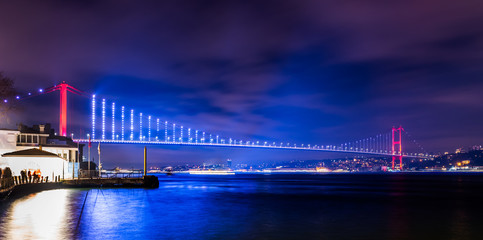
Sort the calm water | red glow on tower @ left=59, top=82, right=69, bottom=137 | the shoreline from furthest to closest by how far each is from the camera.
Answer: red glow on tower @ left=59, top=82, right=69, bottom=137
the shoreline
the calm water

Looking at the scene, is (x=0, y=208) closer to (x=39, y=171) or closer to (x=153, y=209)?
(x=153, y=209)

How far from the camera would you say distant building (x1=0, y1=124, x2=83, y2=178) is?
39.5 metres

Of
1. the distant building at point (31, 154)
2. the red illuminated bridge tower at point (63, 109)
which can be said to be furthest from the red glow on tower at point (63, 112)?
the distant building at point (31, 154)

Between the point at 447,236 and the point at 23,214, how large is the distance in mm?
20031

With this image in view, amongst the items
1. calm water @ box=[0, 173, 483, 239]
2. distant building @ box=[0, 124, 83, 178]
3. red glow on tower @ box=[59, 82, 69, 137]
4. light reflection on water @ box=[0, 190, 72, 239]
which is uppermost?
red glow on tower @ box=[59, 82, 69, 137]

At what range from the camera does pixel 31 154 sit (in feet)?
127

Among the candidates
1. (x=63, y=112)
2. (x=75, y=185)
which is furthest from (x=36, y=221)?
(x=63, y=112)

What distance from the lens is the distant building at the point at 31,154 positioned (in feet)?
130

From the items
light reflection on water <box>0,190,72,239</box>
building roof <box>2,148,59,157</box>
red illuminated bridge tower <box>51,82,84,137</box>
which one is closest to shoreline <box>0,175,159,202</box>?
building roof <box>2,148,59,157</box>

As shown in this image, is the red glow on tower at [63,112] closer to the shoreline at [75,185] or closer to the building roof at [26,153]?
the shoreline at [75,185]

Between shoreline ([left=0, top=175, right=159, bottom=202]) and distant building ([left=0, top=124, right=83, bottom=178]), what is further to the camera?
distant building ([left=0, top=124, right=83, bottom=178])

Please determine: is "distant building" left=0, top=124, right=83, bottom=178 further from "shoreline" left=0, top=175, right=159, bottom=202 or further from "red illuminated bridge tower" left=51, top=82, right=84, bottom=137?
"red illuminated bridge tower" left=51, top=82, right=84, bottom=137

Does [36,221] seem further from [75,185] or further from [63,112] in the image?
[63,112]

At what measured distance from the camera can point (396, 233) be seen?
19.9m
